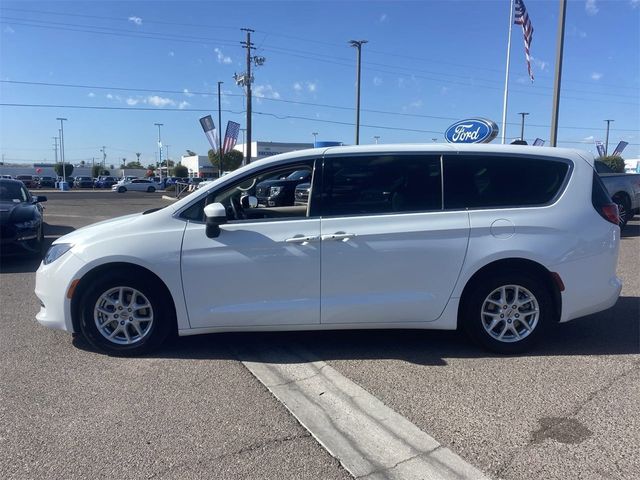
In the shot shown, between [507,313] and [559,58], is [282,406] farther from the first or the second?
[559,58]

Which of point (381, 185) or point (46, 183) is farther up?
point (381, 185)

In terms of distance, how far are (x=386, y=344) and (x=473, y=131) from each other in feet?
14.6

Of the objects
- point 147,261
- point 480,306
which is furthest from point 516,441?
point 147,261

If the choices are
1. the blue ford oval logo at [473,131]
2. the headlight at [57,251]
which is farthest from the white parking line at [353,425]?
the blue ford oval logo at [473,131]

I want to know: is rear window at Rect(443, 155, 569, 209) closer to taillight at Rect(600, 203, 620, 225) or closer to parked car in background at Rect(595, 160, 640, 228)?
taillight at Rect(600, 203, 620, 225)

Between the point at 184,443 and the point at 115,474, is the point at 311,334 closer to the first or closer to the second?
the point at 184,443

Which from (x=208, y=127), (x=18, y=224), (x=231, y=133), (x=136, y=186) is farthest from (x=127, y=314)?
(x=136, y=186)

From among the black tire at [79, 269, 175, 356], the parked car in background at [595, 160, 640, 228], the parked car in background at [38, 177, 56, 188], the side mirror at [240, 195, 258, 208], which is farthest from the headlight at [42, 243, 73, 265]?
the parked car in background at [38, 177, 56, 188]

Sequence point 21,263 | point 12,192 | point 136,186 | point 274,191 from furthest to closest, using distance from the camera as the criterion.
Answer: point 136,186, point 12,192, point 21,263, point 274,191

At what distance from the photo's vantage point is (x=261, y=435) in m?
3.24

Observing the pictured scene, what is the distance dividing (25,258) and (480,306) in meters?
8.88

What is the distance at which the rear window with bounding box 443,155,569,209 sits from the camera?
4.56 m

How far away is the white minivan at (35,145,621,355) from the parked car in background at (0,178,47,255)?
16.4 ft

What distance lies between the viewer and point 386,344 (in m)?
4.85
